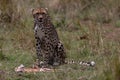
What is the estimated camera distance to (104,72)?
6434 mm

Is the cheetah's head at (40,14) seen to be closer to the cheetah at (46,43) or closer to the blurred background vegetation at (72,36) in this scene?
the cheetah at (46,43)

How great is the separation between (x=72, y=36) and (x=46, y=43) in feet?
7.45

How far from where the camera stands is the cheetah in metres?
7.88

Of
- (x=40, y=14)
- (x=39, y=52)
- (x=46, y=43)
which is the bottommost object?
(x=39, y=52)

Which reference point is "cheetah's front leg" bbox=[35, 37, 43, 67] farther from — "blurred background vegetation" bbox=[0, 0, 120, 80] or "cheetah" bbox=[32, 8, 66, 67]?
"blurred background vegetation" bbox=[0, 0, 120, 80]

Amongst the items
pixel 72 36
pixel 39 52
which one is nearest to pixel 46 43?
pixel 39 52

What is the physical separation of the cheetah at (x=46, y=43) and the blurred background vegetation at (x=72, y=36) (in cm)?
26

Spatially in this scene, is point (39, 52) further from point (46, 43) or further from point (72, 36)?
point (72, 36)

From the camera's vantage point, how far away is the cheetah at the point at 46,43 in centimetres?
788

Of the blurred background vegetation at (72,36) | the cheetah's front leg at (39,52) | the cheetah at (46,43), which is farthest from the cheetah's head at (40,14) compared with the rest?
the blurred background vegetation at (72,36)

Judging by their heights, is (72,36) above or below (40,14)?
Result: below

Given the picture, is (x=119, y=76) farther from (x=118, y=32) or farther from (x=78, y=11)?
(x=78, y=11)

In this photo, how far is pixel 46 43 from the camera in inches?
310

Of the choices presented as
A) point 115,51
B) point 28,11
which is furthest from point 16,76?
point 28,11
